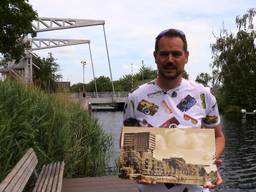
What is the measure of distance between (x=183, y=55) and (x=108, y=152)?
8953 millimetres

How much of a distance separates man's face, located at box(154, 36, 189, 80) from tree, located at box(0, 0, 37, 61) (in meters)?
23.1

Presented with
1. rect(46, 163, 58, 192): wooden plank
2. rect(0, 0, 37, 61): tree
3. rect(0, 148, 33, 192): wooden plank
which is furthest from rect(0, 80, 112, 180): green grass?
rect(0, 0, 37, 61): tree

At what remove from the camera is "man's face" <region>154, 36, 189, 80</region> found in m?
2.67

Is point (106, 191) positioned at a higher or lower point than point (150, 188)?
lower

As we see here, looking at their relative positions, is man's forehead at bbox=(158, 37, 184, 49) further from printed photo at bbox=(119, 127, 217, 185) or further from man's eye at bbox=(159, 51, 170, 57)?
printed photo at bbox=(119, 127, 217, 185)

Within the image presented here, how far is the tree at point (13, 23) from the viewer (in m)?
25.2

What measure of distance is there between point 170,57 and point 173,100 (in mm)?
235

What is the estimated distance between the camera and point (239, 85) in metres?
63.2

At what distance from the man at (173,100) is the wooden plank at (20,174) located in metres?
1.99

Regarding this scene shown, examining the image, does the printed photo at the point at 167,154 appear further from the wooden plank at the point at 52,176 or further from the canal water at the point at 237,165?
the canal water at the point at 237,165

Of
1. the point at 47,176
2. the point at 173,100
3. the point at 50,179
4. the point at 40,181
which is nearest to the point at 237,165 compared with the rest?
the point at 47,176

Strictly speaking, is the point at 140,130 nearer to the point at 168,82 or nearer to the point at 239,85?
the point at 168,82

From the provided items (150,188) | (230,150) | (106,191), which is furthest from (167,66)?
(230,150)

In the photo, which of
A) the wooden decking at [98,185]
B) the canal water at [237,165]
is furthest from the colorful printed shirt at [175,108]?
the canal water at [237,165]
